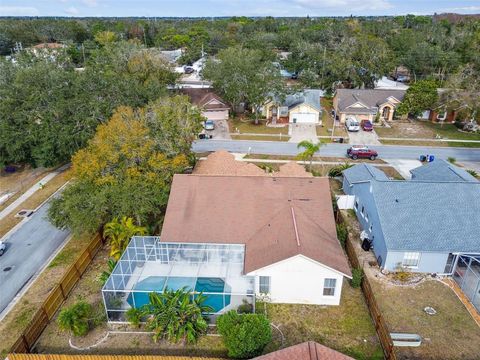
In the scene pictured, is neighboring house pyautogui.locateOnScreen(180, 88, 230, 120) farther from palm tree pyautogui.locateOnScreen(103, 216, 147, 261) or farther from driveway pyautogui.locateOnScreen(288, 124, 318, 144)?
palm tree pyautogui.locateOnScreen(103, 216, 147, 261)

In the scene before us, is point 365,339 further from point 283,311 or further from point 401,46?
point 401,46

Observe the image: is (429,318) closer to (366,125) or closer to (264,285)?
(264,285)

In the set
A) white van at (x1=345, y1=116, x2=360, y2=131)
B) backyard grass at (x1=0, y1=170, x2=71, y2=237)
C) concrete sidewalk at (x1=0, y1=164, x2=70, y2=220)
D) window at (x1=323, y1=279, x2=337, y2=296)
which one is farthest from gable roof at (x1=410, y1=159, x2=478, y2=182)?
concrete sidewalk at (x1=0, y1=164, x2=70, y2=220)

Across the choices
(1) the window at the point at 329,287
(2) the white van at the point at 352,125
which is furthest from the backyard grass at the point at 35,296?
(2) the white van at the point at 352,125

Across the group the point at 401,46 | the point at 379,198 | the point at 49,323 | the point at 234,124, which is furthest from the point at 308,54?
the point at 49,323

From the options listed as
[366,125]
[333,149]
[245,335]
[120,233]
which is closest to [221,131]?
[333,149]

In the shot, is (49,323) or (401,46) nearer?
(49,323)

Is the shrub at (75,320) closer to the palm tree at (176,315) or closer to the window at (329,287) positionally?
the palm tree at (176,315)
